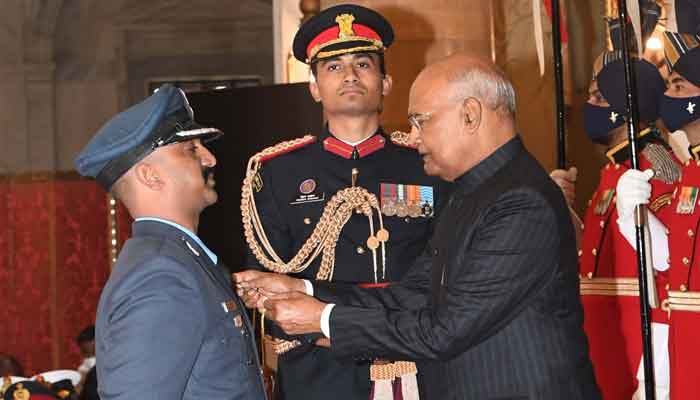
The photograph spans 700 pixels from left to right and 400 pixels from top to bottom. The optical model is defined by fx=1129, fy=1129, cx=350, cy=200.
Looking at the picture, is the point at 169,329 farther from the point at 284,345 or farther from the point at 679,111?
the point at 679,111

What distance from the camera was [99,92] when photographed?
9.50 metres

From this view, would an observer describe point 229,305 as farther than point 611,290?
No

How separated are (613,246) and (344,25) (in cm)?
169

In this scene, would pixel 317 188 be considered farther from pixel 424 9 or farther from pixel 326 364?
pixel 424 9

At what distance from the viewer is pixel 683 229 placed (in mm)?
3896

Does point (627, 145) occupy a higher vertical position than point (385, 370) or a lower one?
higher

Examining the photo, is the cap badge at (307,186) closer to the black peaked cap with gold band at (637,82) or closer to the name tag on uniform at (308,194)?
the name tag on uniform at (308,194)

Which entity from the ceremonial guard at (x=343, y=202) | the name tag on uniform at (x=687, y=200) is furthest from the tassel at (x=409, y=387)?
the name tag on uniform at (x=687, y=200)

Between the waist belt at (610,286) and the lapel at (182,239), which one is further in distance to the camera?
the waist belt at (610,286)

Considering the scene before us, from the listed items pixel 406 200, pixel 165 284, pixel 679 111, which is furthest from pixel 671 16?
pixel 165 284

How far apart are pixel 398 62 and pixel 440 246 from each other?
2916mm

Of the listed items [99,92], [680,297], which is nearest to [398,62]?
[680,297]

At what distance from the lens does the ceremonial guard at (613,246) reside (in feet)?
14.8

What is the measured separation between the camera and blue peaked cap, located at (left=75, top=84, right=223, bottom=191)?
234cm
